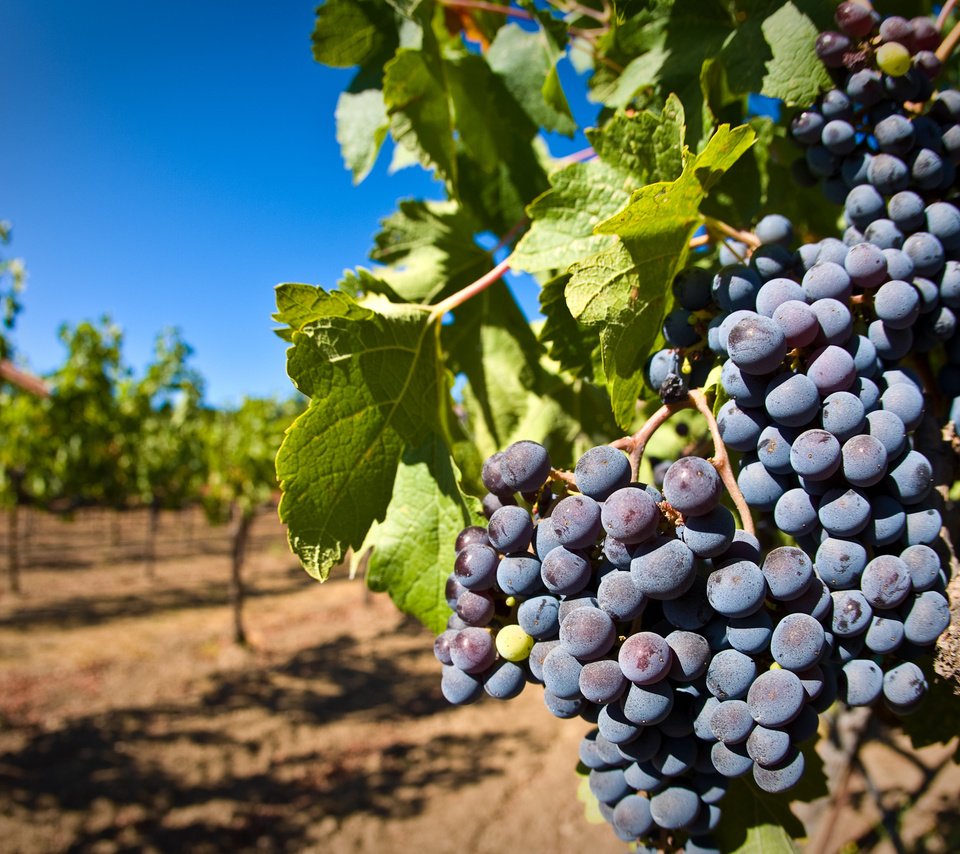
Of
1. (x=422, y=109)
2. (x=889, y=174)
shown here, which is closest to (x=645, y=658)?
(x=889, y=174)

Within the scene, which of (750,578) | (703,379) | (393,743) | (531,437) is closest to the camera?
(750,578)

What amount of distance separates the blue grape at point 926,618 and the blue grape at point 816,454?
0.73ft

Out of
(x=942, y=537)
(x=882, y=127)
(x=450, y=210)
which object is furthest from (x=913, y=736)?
(x=450, y=210)

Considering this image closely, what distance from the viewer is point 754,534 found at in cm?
95

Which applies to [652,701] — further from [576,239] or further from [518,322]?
[518,322]

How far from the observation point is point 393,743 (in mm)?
9852

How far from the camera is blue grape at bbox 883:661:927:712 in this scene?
2.96ft

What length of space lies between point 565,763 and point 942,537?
8973 millimetres

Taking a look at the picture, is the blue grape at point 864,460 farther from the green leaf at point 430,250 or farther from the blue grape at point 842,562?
the green leaf at point 430,250

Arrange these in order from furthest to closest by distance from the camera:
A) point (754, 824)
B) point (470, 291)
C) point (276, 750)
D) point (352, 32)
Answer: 1. point (276, 750)
2. point (352, 32)
3. point (470, 291)
4. point (754, 824)

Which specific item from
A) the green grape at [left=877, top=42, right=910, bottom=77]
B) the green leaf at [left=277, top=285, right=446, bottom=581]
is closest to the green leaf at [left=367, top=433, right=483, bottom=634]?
the green leaf at [left=277, top=285, right=446, bottom=581]

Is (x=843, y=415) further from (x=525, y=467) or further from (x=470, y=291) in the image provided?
(x=470, y=291)

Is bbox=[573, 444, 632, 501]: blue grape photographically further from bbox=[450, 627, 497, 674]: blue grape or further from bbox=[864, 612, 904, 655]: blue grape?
bbox=[864, 612, 904, 655]: blue grape

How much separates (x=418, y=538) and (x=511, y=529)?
1.41ft
